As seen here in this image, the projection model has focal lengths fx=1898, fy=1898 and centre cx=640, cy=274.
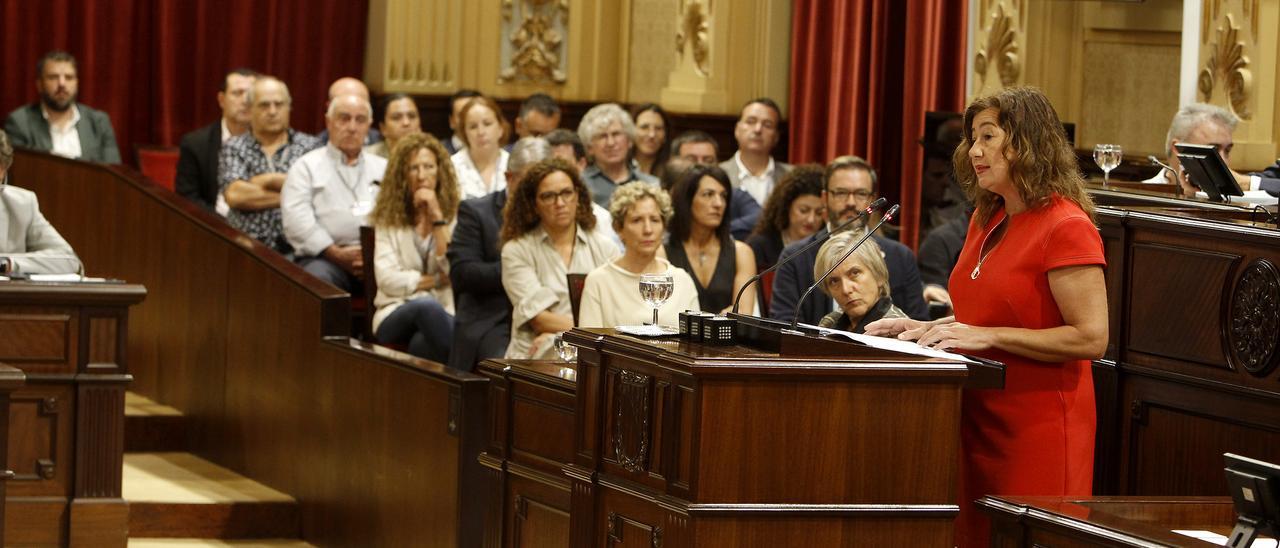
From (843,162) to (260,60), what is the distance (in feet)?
14.6

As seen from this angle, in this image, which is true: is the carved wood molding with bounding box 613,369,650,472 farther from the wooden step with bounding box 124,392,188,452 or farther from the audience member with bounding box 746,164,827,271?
the wooden step with bounding box 124,392,188,452

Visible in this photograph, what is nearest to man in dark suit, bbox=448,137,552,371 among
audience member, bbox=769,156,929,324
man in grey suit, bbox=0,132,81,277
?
audience member, bbox=769,156,929,324

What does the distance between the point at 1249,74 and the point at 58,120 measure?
529cm

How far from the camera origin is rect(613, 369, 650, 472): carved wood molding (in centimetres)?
328

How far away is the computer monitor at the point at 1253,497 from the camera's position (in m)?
2.77

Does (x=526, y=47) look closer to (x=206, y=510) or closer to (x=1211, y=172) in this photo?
(x=206, y=510)

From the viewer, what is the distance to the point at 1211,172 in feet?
15.7

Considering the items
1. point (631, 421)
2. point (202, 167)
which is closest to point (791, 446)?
point (631, 421)

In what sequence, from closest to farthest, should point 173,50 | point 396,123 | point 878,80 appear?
point 878,80
point 396,123
point 173,50

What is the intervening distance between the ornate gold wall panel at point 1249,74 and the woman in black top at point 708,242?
5.53 ft

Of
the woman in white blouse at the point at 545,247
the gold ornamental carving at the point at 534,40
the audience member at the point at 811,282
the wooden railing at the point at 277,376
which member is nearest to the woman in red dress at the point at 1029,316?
the wooden railing at the point at 277,376

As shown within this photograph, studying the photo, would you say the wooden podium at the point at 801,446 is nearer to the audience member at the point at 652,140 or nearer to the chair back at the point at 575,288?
the chair back at the point at 575,288

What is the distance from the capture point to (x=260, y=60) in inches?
384

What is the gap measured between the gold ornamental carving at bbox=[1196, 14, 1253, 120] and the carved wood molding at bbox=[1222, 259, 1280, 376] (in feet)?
9.16
